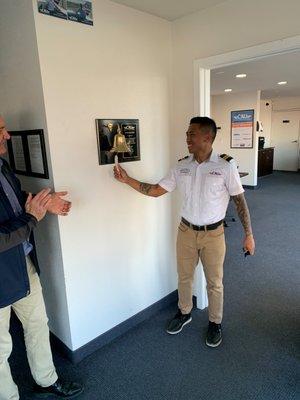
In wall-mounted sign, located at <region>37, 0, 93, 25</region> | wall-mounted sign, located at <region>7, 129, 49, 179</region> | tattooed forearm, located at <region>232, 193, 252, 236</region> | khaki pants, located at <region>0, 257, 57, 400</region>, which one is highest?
wall-mounted sign, located at <region>37, 0, 93, 25</region>

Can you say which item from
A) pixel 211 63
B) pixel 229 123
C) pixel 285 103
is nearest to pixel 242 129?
pixel 229 123

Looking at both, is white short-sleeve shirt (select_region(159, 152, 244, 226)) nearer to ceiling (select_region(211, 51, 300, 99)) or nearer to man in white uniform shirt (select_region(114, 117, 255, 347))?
man in white uniform shirt (select_region(114, 117, 255, 347))

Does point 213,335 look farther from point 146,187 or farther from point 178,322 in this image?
point 146,187

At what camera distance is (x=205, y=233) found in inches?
84.9

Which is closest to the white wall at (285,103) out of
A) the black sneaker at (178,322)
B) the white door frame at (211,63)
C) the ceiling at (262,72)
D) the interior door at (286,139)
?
the interior door at (286,139)

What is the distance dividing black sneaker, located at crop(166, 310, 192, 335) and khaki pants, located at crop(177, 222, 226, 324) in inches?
5.5

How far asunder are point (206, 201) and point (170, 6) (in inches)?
55.2

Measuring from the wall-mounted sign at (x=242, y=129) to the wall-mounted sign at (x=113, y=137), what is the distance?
6069mm

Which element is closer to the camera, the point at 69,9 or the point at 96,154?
the point at 69,9

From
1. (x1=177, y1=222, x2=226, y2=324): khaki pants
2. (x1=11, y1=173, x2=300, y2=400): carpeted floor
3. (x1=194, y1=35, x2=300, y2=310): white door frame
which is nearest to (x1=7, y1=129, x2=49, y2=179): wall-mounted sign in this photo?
(x1=177, y1=222, x2=226, y2=324): khaki pants

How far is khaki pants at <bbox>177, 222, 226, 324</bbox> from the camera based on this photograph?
7.09 ft

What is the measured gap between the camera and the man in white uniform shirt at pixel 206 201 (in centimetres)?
208

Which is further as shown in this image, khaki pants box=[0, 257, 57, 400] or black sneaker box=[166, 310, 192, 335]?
black sneaker box=[166, 310, 192, 335]

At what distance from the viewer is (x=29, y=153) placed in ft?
6.43
